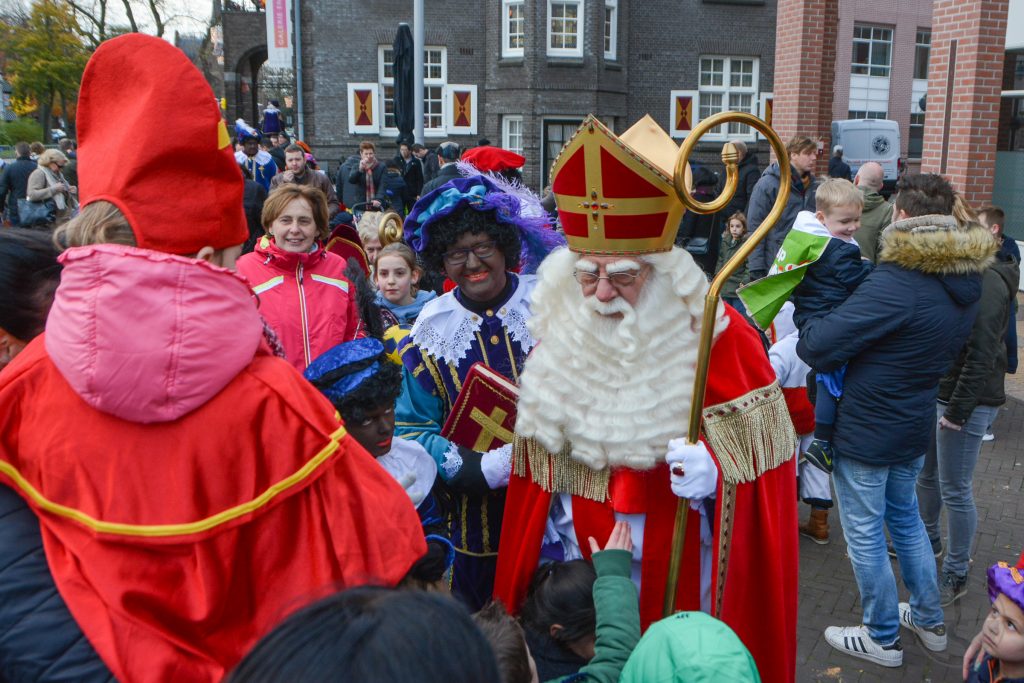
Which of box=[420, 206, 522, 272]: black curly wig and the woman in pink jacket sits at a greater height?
box=[420, 206, 522, 272]: black curly wig

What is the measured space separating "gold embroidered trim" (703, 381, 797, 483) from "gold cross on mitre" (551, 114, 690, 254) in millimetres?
532

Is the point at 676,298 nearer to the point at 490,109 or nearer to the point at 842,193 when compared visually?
the point at 842,193

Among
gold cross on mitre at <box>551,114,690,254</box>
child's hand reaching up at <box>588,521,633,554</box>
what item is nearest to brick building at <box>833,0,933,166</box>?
gold cross on mitre at <box>551,114,690,254</box>

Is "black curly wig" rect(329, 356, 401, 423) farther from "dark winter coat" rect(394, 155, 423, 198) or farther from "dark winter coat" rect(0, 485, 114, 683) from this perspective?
"dark winter coat" rect(394, 155, 423, 198)

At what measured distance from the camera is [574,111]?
897 inches

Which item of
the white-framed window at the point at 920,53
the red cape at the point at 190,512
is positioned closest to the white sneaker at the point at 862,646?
the red cape at the point at 190,512

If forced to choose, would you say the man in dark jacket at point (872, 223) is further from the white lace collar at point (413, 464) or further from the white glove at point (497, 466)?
the white lace collar at point (413, 464)

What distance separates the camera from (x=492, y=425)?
3027 millimetres

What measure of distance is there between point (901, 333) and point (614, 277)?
4.80 ft

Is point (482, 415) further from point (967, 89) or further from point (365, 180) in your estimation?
point (365, 180)

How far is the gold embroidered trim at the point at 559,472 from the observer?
8.71 ft

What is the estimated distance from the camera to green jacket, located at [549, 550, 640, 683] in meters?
2.00

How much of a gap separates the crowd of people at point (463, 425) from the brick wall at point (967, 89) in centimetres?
544

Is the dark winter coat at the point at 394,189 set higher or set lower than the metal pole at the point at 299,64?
lower
